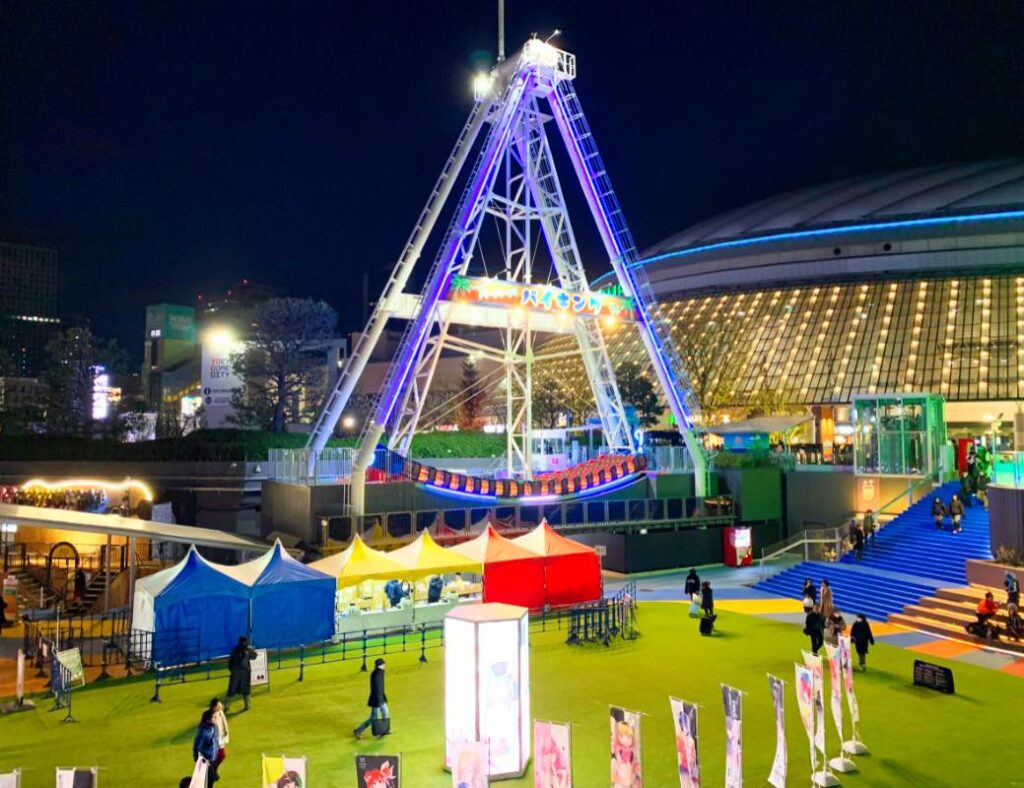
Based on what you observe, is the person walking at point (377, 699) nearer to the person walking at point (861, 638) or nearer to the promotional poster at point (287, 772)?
the promotional poster at point (287, 772)

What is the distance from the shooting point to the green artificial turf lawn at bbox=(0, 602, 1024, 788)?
39.1ft

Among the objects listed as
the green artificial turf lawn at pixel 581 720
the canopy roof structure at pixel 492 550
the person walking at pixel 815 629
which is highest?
the canopy roof structure at pixel 492 550

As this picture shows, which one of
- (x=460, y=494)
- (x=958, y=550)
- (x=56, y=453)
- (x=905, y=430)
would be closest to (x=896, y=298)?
(x=905, y=430)

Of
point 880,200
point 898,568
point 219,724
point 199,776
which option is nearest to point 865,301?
point 880,200

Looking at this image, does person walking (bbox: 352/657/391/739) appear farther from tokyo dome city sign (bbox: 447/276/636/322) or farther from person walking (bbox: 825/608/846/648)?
tokyo dome city sign (bbox: 447/276/636/322)

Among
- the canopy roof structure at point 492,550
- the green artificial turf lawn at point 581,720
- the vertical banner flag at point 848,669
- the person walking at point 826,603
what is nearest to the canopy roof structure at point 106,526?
the green artificial turf lawn at point 581,720

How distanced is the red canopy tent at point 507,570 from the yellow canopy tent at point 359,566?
2.12 meters

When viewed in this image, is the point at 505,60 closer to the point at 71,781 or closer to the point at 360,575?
the point at 360,575

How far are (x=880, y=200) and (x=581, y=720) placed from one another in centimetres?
5525

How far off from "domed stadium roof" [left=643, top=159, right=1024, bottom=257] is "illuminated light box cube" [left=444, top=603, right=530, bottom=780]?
53.4 metres

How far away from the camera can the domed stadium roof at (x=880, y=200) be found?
54656 mm

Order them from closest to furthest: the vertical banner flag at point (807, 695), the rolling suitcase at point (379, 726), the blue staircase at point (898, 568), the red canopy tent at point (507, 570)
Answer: the vertical banner flag at point (807, 695) → the rolling suitcase at point (379, 726) → the red canopy tent at point (507, 570) → the blue staircase at point (898, 568)

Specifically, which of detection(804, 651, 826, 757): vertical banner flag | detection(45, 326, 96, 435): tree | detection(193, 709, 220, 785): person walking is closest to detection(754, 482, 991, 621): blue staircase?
detection(804, 651, 826, 757): vertical banner flag

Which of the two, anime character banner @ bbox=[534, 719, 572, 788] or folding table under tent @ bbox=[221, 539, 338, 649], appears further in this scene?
folding table under tent @ bbox=[221, 539, 338, 649]
